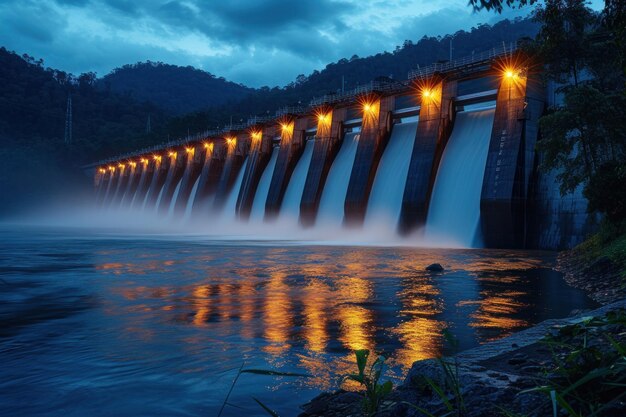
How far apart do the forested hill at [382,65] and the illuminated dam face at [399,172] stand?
251 ft

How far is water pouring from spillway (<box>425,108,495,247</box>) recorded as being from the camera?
1206 inches

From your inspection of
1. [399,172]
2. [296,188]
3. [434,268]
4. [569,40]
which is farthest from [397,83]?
[434,268]

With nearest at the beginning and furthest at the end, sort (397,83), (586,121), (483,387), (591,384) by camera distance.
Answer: (591,384) → (483,387) → (586,121) → (397,83)

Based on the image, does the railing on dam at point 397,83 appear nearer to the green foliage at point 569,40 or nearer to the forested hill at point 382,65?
the green foliage at point 569,40

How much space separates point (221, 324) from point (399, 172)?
3009 cm

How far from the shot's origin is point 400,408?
350 centimetres

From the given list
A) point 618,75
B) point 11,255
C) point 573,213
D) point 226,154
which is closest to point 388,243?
point 573,213

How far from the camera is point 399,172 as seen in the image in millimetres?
37344

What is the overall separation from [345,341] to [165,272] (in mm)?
11013

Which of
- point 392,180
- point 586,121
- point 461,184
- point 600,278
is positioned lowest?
point 600,278

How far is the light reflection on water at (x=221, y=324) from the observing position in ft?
17.4

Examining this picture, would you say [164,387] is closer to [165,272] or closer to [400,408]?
[400,408]

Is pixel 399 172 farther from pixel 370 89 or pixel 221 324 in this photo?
pixel 221 324

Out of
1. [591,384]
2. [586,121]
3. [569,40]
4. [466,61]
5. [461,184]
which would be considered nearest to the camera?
[591,384]
